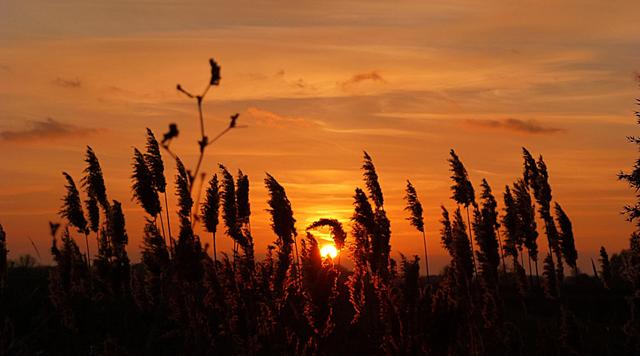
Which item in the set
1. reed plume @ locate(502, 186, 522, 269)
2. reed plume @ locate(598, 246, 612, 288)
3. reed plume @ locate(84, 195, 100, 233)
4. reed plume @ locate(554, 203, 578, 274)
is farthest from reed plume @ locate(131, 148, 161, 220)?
reed plume @ locate(598, 246, 612, 288)

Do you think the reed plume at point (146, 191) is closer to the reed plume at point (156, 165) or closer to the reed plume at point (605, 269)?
the reed plume at point (156, 165)

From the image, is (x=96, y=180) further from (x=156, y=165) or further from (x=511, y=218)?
(x=511, y=218)

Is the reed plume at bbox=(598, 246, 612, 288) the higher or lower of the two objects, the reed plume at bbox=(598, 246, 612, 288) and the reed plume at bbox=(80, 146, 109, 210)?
the lower

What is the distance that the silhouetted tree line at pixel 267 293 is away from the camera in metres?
8.52

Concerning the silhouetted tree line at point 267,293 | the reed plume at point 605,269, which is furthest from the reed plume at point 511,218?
the reed plume at point 605,269

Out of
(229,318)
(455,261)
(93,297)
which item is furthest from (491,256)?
(93,297)

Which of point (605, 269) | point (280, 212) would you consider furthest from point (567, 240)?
point (280, 212)

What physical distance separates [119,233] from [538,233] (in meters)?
18.6

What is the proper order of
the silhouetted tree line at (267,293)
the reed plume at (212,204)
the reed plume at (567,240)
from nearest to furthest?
the silhouetted tree line at (267,293) → the reed plume at (212,204) → the reed plume at (567,240)

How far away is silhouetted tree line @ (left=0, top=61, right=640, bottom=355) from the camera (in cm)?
852

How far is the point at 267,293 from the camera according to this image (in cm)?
1038

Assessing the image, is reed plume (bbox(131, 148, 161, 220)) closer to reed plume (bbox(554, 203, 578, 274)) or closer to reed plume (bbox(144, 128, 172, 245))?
reed plume (bbox(144, 128, 172, 245))

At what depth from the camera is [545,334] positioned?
635 inches

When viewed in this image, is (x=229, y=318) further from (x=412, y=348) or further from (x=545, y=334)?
(x=545, y=334)
